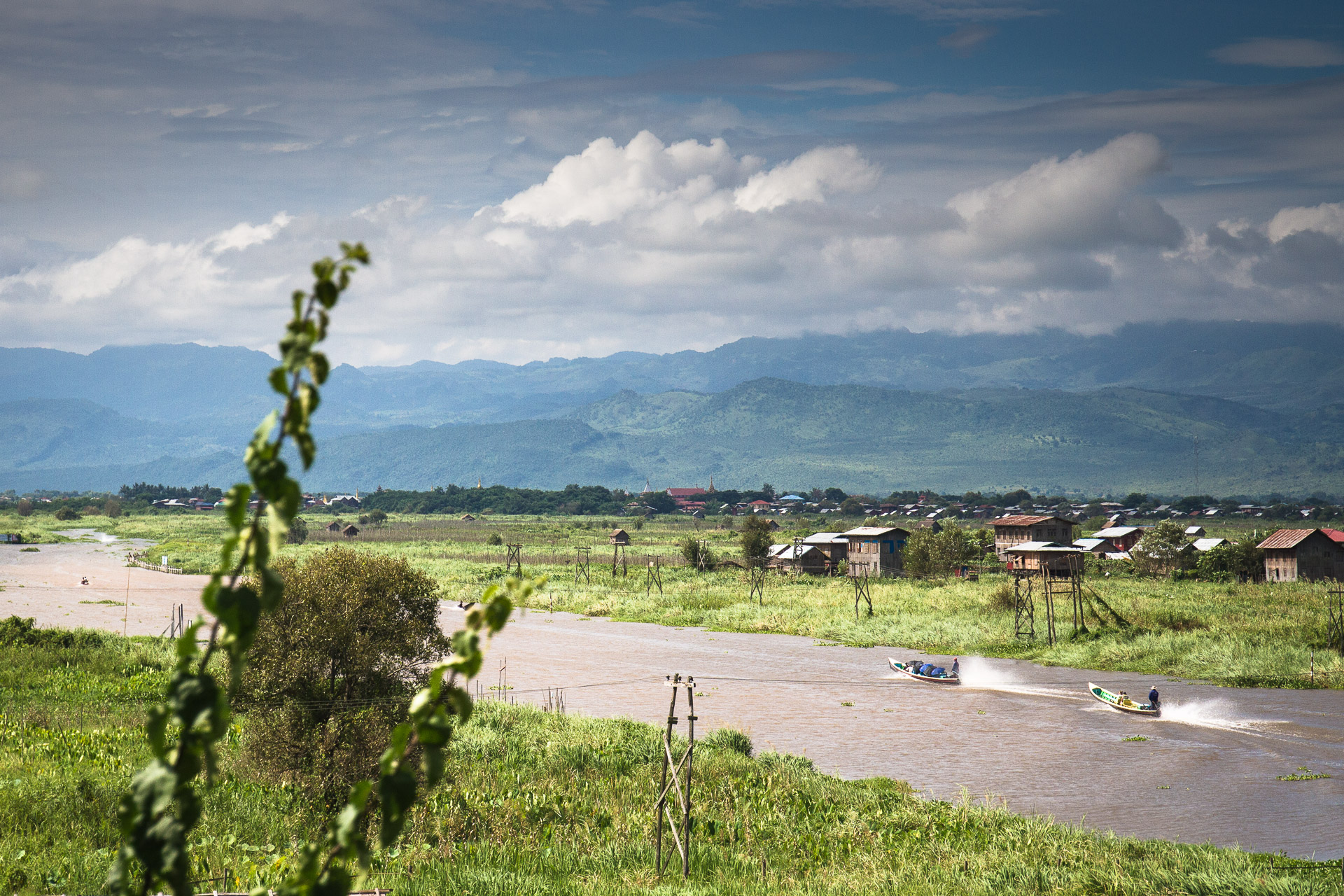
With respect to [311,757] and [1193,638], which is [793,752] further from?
Answer: [1193,638]

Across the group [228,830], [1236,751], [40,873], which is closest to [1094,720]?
[1236,751]

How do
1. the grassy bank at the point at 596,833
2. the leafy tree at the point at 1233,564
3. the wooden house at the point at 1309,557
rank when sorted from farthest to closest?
1. the leafy tree at the point at 1233,564
2. the wooden house at the point at 1309,557
3. the grassy bank at the point at 596,833

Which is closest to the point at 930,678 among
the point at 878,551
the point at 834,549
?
the point at 878,551

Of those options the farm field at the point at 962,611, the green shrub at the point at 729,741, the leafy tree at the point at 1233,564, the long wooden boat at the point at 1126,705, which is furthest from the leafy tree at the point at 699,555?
the green shrub at the point at 729,741

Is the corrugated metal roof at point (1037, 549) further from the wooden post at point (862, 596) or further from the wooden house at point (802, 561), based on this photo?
the wooden house at point (802, 561)

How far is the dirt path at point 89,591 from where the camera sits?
174 feet

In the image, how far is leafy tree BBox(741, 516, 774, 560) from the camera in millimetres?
82625

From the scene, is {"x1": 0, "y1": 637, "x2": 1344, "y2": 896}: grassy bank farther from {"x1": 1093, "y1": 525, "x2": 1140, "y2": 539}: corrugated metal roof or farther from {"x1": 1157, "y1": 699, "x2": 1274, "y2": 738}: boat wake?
{"x1": 1093, "y1": 525, "x2": 1140, "y2": 539}: corrugated metal roof

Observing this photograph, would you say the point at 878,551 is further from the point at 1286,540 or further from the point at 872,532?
the point at 1286,540

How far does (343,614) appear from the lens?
1881 cm

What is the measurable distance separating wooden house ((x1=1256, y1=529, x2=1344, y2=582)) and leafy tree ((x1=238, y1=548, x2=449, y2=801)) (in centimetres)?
6608

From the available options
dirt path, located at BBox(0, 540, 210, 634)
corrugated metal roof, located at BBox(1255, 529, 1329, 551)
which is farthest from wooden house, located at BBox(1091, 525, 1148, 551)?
dirt path, located at BBox(0, 540, 210, 634)

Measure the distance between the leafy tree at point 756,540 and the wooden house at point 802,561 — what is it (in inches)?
24.7

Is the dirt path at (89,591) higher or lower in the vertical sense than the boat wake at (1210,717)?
higher
